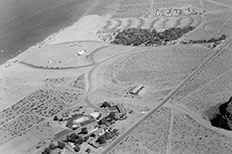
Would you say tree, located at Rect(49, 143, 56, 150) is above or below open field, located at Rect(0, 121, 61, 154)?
above

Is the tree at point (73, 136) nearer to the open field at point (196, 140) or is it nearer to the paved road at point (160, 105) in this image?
the paved road at point (160, 105)

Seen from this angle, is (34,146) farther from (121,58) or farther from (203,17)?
(203,17)

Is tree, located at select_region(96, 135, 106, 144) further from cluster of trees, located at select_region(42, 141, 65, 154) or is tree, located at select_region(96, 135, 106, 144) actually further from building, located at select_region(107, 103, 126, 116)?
building, located at select_region(107, 103, 126, 116)

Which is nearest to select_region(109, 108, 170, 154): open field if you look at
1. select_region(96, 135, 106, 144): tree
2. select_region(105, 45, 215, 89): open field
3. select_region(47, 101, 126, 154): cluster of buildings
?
select_region(96, 135, 106, 144): tree

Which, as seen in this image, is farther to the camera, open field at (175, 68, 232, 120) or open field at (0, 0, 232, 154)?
open field at (175, 68, 232, 120)

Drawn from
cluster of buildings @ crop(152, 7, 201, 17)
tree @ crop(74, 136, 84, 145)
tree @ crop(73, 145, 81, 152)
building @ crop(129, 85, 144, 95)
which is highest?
cluster of buildings @ crop(152, 7, 201, 17)

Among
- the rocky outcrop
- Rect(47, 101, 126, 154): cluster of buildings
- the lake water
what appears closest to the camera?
Rect(47, 101, 126, 154): cluster of buildings
